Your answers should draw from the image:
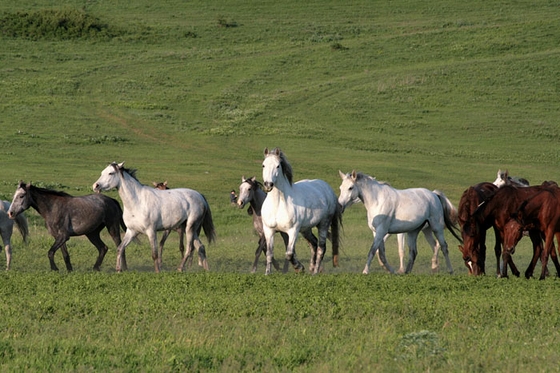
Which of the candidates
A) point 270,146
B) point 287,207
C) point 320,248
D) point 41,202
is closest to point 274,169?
point 287,207

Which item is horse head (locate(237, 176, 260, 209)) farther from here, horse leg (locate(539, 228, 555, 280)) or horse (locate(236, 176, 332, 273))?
horse leg (locate(539, 228, 555, 280))

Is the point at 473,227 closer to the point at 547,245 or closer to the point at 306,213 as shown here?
the point at 547,245

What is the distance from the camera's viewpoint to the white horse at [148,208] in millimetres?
19297

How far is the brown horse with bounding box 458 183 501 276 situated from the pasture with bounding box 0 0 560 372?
3.63ft

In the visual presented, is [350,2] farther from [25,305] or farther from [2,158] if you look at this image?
[25,305]

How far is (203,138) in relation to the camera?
52688 millimetres

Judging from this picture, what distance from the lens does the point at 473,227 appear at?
60.0 ft

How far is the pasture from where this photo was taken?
1119cm

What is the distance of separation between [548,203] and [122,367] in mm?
9962

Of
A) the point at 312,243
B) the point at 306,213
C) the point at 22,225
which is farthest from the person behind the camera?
the point at 22,225

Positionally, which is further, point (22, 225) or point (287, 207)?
point (22, 225)

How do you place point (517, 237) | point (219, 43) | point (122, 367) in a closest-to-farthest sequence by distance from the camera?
1. point (122, 367)
2. point (517, 237)
3. point (219, 43)

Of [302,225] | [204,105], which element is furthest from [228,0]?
[302,225]

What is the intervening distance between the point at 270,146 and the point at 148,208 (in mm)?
31021
